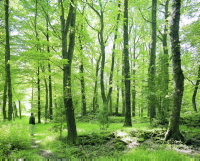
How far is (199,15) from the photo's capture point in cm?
692

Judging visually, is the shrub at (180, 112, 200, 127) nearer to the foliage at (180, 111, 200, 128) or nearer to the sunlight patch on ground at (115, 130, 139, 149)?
the foliage at (180, 111, 200, 128)

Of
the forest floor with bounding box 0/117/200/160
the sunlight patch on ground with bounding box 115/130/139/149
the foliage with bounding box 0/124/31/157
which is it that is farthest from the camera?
the sunlight patch on ground with bounding box 115/130/139/149

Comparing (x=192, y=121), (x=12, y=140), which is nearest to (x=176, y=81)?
(x=192, y=121)

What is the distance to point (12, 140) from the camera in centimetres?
616

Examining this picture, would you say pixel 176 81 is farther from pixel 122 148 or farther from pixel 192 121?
pixel 192 121

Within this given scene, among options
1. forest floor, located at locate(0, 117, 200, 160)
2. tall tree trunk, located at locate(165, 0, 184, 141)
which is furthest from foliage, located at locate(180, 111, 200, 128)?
tall tree trunk, located at locate(165, 0, 184, 141)

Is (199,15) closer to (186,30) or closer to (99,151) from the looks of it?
(186,30)

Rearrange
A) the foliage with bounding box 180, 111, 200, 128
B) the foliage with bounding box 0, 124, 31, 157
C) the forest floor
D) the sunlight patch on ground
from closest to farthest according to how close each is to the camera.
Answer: the forest floor, the foliage with bounding box 0, 124, 31, 157, the sunlight patch on ground, the foliage with bounding box 180, 111, 200, 128

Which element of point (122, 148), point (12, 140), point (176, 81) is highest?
point (176, 81)

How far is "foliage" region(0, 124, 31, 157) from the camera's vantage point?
5.71 metres

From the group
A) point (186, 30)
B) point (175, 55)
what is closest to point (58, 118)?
point (175, 55)

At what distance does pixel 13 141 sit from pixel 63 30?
582 centimetres

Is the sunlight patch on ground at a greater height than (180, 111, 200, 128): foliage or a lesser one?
lesser

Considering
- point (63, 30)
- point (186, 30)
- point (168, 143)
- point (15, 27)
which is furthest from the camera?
point (15, 27)
